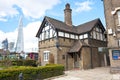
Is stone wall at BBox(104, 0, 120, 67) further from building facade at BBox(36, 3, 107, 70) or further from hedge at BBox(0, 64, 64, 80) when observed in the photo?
hedge at BBox(0, 64, 64, 80)

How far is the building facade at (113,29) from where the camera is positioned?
15.4 metres

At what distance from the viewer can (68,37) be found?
23.0 m

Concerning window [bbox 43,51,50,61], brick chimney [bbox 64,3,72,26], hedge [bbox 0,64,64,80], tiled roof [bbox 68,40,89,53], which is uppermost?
brick chimney [bbox 64,3,72,26]

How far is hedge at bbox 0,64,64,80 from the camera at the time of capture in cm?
1041

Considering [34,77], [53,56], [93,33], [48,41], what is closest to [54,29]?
[48,41]

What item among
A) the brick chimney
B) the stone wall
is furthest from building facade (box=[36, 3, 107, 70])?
the stone wall

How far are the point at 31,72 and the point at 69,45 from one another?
11.9m

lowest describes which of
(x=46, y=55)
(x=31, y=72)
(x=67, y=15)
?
(x=31, y=72)

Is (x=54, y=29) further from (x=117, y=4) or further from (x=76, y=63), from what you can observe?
(x=117, y=4)

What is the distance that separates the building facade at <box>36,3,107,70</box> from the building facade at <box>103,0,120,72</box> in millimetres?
5846

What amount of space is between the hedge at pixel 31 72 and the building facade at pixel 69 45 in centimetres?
576

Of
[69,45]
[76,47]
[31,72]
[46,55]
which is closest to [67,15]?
[69,45]

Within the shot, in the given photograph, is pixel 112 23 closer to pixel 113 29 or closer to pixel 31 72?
pixel 113 29

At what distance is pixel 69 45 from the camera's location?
22938mm
